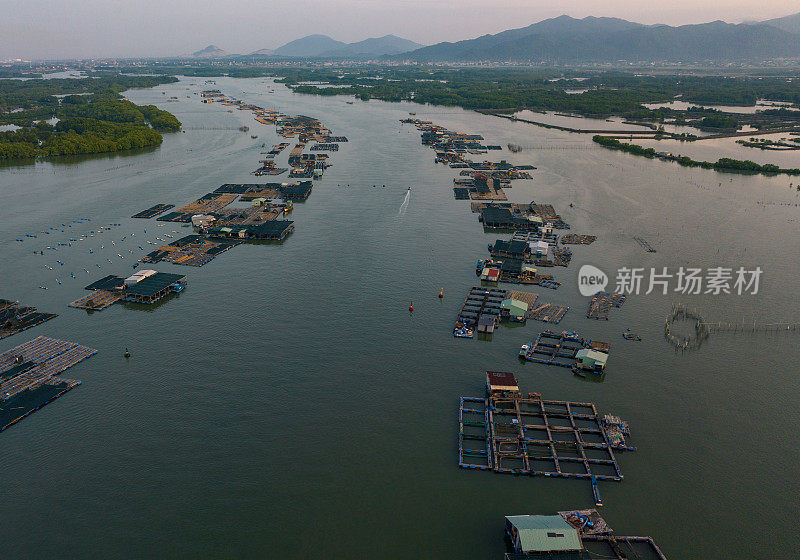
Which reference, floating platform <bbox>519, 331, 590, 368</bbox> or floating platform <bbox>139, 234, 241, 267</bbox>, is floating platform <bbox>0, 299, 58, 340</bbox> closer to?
floating platform <bbox>139, 234, 241, 267</bbox>

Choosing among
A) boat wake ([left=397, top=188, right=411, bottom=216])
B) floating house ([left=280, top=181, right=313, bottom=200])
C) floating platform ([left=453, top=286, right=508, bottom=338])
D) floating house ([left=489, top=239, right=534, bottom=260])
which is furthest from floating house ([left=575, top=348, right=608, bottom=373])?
floating house ([left=280, top=181, right=313, bottom=200])

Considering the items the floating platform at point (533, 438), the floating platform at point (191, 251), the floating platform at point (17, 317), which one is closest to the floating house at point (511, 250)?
the floating platform at point (533, 438)

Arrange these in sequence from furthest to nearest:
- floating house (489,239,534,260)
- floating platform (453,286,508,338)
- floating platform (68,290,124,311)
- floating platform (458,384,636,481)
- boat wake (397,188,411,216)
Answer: boat wake (397,188,411,216), floating house (489,239,534,260), floating platform (68,290,124,311), floating platform (453,286,508,338), floating platform (458,384,636,481)

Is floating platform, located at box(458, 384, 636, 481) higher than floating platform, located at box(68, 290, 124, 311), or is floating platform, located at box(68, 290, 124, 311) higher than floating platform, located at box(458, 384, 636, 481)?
floating platform, located at box(68, 290, 124, 311)

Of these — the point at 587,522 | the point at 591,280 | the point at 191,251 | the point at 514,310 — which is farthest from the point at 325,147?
the point at 587,522

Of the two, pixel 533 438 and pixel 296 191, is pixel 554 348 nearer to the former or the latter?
pixel 533 438

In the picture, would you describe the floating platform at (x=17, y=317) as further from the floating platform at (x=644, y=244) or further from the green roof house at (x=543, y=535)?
the floating platform at (x=644, y=244)
